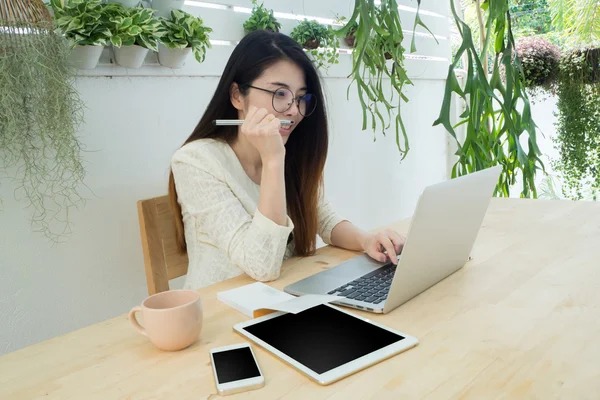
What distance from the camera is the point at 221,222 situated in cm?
103

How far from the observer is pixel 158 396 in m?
0.54

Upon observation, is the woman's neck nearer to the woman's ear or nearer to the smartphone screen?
the woman's ear

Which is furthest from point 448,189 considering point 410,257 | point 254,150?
point 254,150

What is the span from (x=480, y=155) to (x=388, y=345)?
144 centimetres

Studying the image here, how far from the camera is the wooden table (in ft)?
1.76

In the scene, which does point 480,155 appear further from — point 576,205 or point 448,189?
point 448,189

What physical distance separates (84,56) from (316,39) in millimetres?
985

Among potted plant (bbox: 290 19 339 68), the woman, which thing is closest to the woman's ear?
the woman

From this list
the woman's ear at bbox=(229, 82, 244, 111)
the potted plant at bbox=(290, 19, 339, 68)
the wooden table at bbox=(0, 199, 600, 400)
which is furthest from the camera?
the potted plant at bbox=(290, 19, 339, 68)

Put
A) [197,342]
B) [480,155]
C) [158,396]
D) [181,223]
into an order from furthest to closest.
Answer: [480,155]
[181,223]
[197,342]
[158,396]

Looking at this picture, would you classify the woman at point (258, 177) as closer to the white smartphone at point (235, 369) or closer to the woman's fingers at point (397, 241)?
the woman's fingers at point (397, 241)

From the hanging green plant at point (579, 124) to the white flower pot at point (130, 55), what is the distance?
8.28ft

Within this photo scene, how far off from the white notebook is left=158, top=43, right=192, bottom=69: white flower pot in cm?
91

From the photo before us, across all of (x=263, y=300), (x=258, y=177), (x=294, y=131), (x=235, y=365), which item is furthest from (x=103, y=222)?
(x=235, y=365)
